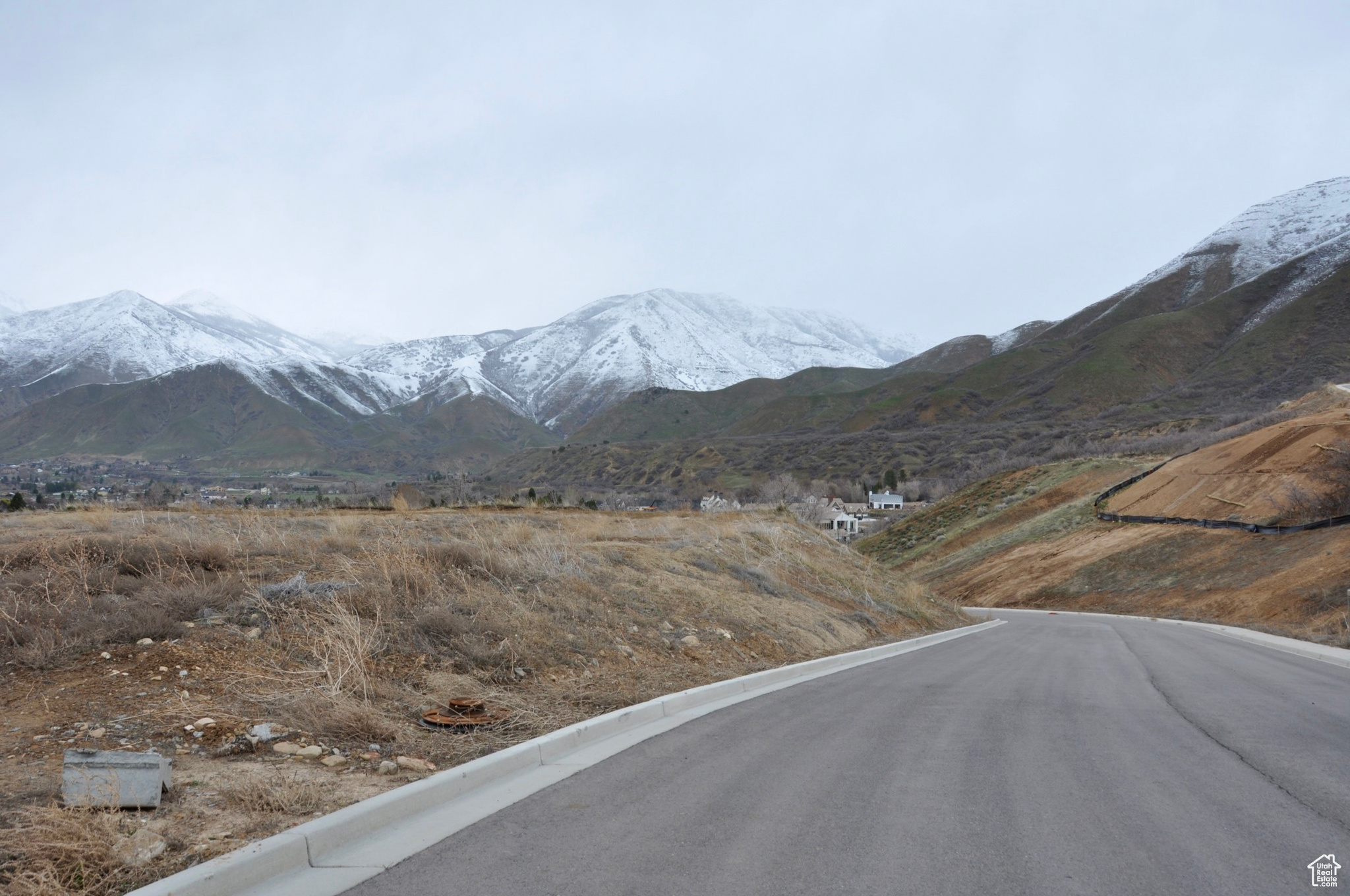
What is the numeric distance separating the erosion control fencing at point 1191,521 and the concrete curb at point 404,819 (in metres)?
35.8

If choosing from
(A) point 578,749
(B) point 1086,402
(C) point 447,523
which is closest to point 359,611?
(A) point 578,749

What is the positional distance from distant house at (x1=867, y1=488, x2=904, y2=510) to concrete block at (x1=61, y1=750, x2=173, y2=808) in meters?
81.3

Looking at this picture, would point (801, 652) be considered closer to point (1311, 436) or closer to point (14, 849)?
point (14, 849)

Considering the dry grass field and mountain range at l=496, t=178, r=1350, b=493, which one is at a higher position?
mountain range at l=496, t=178, r=1350, b=493

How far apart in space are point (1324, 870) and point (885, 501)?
8448cm

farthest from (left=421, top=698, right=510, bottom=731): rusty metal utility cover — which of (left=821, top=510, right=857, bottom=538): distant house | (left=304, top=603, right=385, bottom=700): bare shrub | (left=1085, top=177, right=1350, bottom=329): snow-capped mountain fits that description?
(left=1085, top=177, right=1350, bottom=329): snow-capped mountain

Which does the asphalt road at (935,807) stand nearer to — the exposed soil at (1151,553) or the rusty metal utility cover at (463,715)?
the rusty metal utility cover at (463,715)

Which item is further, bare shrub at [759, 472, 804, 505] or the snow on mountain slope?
the snow on mountain slope

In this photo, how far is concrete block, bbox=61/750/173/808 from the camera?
4.40m

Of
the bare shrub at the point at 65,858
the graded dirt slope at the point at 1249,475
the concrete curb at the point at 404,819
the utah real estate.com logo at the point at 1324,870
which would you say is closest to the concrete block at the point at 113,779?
the bare shrub at the point at 65,858

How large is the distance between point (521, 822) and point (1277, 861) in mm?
3963

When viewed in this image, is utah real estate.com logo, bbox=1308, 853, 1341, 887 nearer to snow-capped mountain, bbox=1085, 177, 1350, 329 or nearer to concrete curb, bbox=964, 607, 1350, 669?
concrete curb, bbox=964, 607, 1350, 669

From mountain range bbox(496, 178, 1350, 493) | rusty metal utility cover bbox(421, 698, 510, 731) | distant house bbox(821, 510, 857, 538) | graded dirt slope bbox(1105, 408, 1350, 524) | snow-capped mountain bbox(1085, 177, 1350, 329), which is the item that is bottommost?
distant house bbox(821, 510, 857, 538)

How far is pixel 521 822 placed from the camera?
477 cm
